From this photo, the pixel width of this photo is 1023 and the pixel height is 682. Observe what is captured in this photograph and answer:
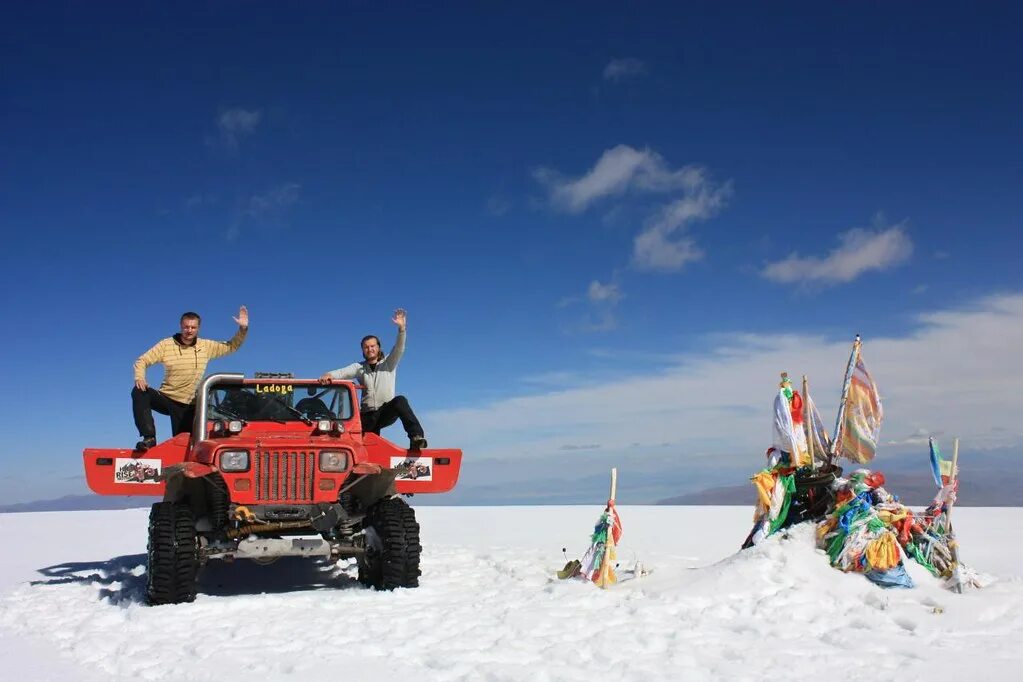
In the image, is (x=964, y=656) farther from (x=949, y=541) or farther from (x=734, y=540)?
(x=734, y=540)

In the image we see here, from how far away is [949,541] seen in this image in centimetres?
738

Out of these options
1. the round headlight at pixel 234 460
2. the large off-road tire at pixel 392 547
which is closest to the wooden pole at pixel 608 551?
the large off-road tire at pixel 392 547

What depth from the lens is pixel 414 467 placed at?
27.8 feet

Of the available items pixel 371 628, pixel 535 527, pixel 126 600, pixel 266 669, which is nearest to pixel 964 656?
pixel 371 628

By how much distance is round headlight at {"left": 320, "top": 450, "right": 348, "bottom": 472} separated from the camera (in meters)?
7.47

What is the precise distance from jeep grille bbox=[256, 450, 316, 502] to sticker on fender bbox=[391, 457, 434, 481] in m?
1.18

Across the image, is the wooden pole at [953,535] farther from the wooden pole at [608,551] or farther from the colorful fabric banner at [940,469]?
the wooden pole at [608,551]

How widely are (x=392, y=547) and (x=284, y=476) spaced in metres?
1.21

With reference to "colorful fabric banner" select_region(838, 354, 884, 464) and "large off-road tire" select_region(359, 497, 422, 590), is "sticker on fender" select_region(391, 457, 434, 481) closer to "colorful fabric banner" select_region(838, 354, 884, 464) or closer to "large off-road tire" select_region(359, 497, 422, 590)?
"large off-road tire" select_region(359, 497, 422, 590)

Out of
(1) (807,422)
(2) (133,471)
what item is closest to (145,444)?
(2) (133,471)

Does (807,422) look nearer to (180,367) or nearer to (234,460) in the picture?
(234,460)

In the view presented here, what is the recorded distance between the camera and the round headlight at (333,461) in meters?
7.47

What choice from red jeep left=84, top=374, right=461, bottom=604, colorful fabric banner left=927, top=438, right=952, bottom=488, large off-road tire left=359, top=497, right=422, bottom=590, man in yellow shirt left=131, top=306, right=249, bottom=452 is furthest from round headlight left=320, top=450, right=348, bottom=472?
colorful fabric banner left=927, top=438, right=952, bottom=488

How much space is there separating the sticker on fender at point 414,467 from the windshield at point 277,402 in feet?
2.72
